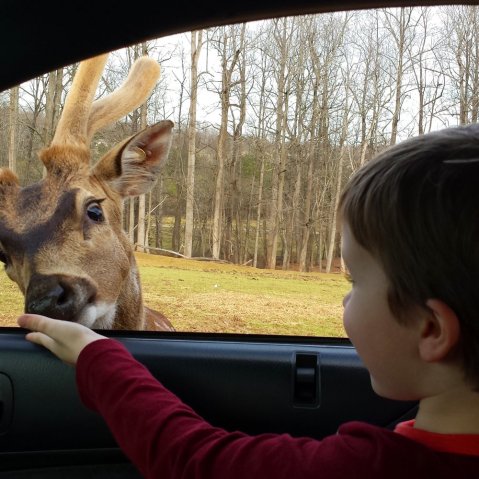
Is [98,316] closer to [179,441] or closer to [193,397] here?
[193,397]

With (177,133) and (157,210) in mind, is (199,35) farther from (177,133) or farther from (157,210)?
(157,210)

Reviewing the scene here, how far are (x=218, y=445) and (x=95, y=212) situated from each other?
121 centimetres

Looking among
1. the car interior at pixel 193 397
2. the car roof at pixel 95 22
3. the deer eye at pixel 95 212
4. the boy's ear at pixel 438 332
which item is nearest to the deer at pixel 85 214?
the deer eye at pixel 95 212

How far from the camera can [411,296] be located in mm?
967

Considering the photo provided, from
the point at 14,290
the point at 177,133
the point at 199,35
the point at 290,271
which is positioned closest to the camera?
the point at 199,35

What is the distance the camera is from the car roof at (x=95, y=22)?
4.39ft

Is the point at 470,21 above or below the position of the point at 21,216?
above

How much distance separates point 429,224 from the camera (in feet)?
3.05

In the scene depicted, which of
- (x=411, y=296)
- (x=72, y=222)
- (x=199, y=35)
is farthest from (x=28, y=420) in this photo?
(x=411, y=296)

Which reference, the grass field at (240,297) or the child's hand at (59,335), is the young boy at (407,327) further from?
the grass field at (240,297)

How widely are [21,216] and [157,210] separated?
0.52 meters

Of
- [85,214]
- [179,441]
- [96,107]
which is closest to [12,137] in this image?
[96,107]

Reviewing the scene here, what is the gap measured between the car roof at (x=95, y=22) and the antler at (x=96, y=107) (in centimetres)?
65

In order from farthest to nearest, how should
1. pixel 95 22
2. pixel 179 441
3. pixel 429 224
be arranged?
pixel 95 22 → pixel 179 441 → pixel 429 224
